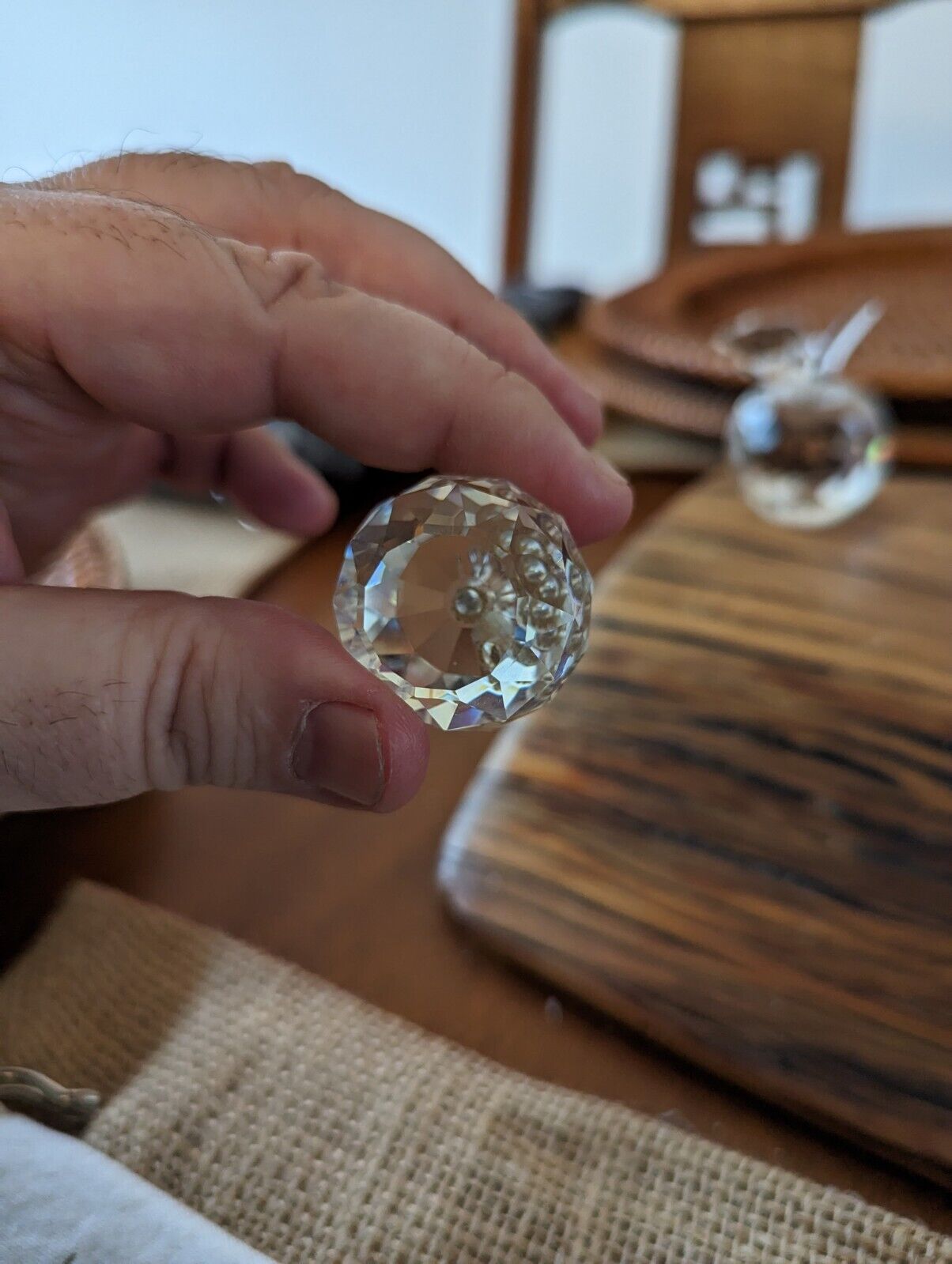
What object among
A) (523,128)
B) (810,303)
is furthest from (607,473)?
(523,128)

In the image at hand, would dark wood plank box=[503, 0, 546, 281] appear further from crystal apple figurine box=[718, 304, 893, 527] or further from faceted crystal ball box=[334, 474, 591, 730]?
faceted crystal ball box=[334, 474, 591, 730]

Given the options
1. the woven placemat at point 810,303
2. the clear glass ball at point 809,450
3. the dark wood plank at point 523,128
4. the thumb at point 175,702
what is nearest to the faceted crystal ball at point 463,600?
the thumb at point 175,702

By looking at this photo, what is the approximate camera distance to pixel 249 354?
269 millimetres

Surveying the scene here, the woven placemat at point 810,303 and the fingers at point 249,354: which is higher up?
the fingers at point 249,354

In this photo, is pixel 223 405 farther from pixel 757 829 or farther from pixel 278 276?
pixel 757 829

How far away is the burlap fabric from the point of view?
0.74 ft

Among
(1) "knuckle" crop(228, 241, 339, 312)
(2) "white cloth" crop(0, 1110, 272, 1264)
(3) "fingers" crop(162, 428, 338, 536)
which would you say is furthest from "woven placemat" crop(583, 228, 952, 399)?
(2) "white cloth" crop(0, 1110, 272, 1264)

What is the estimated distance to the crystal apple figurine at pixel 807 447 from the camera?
1.62 feet

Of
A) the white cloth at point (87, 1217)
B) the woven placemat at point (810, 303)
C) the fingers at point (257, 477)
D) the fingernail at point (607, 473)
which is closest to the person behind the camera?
the white cloth at point (87, 1217)

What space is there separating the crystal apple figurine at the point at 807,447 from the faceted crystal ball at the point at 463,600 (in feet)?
0.87

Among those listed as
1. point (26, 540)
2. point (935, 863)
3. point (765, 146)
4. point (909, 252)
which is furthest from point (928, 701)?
point (765, 146)

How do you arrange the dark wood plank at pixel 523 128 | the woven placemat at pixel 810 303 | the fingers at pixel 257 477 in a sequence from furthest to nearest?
the dark wood plank at pixel 523 128, the woven placemat at pixel 810 303, the fingers at pixel 257 477

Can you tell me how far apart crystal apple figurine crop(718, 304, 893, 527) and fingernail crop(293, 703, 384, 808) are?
0.32 meters

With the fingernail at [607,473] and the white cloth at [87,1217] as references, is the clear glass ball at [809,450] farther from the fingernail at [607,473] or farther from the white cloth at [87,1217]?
the white cloth at [87,1217]
